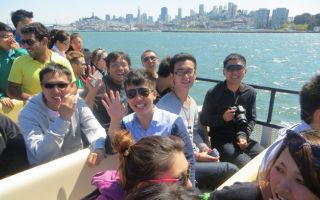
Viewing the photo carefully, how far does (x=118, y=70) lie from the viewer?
372 cm

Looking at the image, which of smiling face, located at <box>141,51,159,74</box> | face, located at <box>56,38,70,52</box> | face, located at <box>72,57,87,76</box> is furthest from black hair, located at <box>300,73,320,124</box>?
face, located at <box>56,38,70,52</box>

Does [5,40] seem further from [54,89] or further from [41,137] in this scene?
[41,137]

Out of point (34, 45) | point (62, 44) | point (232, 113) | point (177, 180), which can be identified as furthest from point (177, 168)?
point (62, 44)

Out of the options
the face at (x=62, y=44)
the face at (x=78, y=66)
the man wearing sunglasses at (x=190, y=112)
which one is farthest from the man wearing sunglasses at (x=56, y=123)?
the face at (x=62, y=44)

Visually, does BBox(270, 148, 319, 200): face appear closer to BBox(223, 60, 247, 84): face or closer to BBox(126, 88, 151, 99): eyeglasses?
BBox(126, 88, 151, 99): eyeglasses

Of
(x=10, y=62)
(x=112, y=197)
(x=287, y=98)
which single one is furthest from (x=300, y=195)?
(x=287, y=98)

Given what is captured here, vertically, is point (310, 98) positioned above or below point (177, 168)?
above

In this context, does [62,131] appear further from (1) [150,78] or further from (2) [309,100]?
(2) [309,100]

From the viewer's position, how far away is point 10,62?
4207 mm

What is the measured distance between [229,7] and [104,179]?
151783 mm

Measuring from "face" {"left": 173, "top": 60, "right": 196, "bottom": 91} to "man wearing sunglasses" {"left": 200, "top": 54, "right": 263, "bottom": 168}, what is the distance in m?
0.56

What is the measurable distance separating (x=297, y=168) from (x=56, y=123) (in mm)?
1703

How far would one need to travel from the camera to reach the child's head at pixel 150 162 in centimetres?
152

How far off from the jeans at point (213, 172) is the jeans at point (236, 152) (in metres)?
0.36
